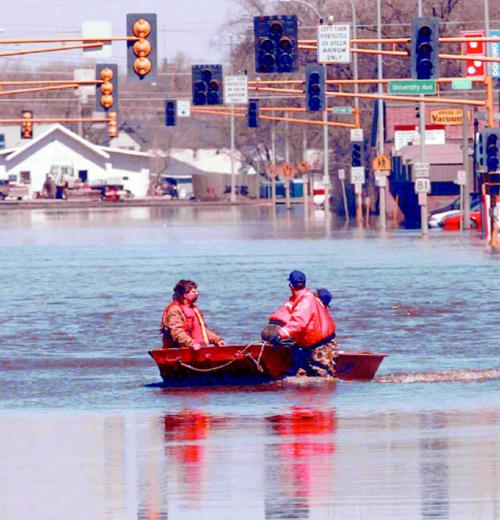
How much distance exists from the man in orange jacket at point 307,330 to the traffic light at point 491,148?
28528 mm

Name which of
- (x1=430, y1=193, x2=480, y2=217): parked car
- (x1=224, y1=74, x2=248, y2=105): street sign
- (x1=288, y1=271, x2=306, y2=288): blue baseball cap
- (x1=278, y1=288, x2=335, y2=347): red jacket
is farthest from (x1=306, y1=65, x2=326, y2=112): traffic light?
(x1=430, y1=193, x2=480, y2=217): parked car

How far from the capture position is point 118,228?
72.9 metres

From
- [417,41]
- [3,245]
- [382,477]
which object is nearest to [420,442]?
[382,477]

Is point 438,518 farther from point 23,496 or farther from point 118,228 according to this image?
point 118,228

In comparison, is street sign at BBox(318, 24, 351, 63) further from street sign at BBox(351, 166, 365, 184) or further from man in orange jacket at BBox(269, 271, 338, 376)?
street sign at BBox(351, 166, 365, 184)

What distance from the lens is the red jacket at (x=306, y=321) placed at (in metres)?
18.8

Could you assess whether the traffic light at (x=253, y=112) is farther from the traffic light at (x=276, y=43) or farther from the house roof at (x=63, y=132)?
the house roof at (x=63, y=132)

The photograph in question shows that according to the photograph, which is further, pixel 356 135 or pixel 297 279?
pixel 356 135

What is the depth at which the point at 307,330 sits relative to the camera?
18953 millimetres

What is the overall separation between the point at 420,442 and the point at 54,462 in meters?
3.03

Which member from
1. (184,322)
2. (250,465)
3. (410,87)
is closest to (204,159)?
Result: (410,87)

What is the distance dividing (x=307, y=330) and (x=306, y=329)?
0.02m

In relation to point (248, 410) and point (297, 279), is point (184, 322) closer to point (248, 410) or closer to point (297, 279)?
point (297, 279)

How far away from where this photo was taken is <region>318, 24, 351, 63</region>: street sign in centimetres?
3791
